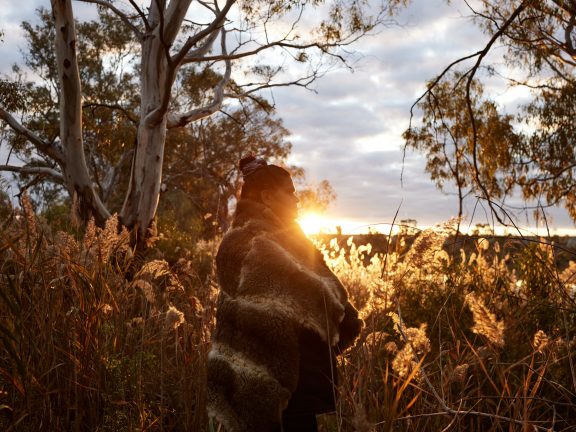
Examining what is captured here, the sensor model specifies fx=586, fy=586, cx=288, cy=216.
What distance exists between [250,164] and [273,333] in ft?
2.96

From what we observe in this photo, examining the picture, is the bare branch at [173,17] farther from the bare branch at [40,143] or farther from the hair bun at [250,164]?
the hair bun at [250,164]

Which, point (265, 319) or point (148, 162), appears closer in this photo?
point (265, 319)

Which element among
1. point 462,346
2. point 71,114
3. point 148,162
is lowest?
point 462,346

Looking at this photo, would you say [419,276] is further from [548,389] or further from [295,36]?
[295,36]

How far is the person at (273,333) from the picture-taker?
7.29 ft

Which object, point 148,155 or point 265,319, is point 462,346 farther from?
point 148,155

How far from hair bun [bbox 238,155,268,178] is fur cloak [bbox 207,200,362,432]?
0.27m

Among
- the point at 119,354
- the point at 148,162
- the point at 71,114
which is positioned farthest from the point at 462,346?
the point at 71,114

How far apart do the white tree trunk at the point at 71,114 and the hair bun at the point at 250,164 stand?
6621 millimetres

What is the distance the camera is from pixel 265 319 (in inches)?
88.6

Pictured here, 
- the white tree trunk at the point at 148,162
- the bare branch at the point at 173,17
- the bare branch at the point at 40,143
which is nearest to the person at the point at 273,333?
the white tree trunk at the point at 148,162

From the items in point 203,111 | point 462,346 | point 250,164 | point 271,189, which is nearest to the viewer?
point 271,189

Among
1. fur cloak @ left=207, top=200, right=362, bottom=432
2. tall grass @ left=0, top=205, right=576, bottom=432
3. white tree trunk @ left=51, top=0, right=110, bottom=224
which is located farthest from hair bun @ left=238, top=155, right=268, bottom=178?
white tree trunk @ left=51, top=0, right=110, bottom=224

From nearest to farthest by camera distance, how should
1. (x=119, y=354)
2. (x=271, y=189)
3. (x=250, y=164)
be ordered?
(x=271, y=189), (x=250, y=164), (x=119, y=354)
